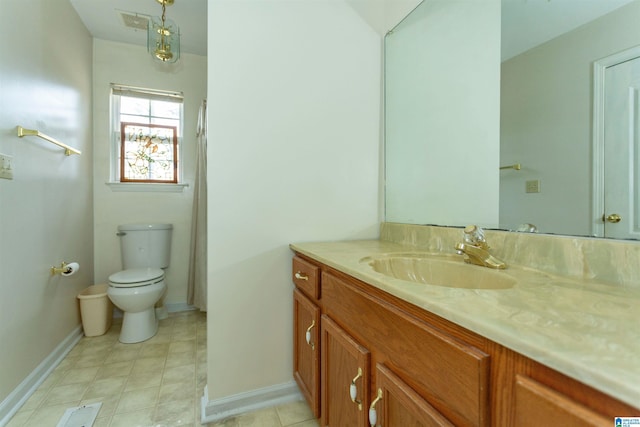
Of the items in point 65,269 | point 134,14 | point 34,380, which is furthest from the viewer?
point 134,14

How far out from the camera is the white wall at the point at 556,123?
0.78m

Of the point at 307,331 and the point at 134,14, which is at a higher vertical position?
the point at 134,14

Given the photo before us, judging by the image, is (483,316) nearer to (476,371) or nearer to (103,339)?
(476,371)

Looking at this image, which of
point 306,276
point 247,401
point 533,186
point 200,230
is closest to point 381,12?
point 533,186

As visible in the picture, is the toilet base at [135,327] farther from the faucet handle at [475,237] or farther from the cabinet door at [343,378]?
the faucet handle at [475,237]

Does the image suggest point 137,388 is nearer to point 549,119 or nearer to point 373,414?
point 373,414

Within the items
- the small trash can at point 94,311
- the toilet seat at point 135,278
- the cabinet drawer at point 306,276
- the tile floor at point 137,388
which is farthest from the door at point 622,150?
the small trash can at point 94,311

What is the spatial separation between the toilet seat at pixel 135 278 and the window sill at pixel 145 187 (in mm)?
738

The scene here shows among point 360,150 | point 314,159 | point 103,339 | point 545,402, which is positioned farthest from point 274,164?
point 103,339

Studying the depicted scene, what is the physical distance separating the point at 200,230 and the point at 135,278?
0.57 m

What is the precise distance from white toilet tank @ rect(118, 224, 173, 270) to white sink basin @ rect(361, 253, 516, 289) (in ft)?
6.94

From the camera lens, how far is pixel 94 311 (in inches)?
83.4

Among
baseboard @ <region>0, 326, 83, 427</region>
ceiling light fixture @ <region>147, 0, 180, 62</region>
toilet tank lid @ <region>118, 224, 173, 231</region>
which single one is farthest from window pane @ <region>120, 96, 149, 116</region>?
baseboard @ <region>0, 326, 83, 427</region>

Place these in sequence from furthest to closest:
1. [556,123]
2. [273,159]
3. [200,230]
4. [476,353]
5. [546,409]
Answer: [200,230] → [273,159] → [556,123] → [476,353] → [546,409]
